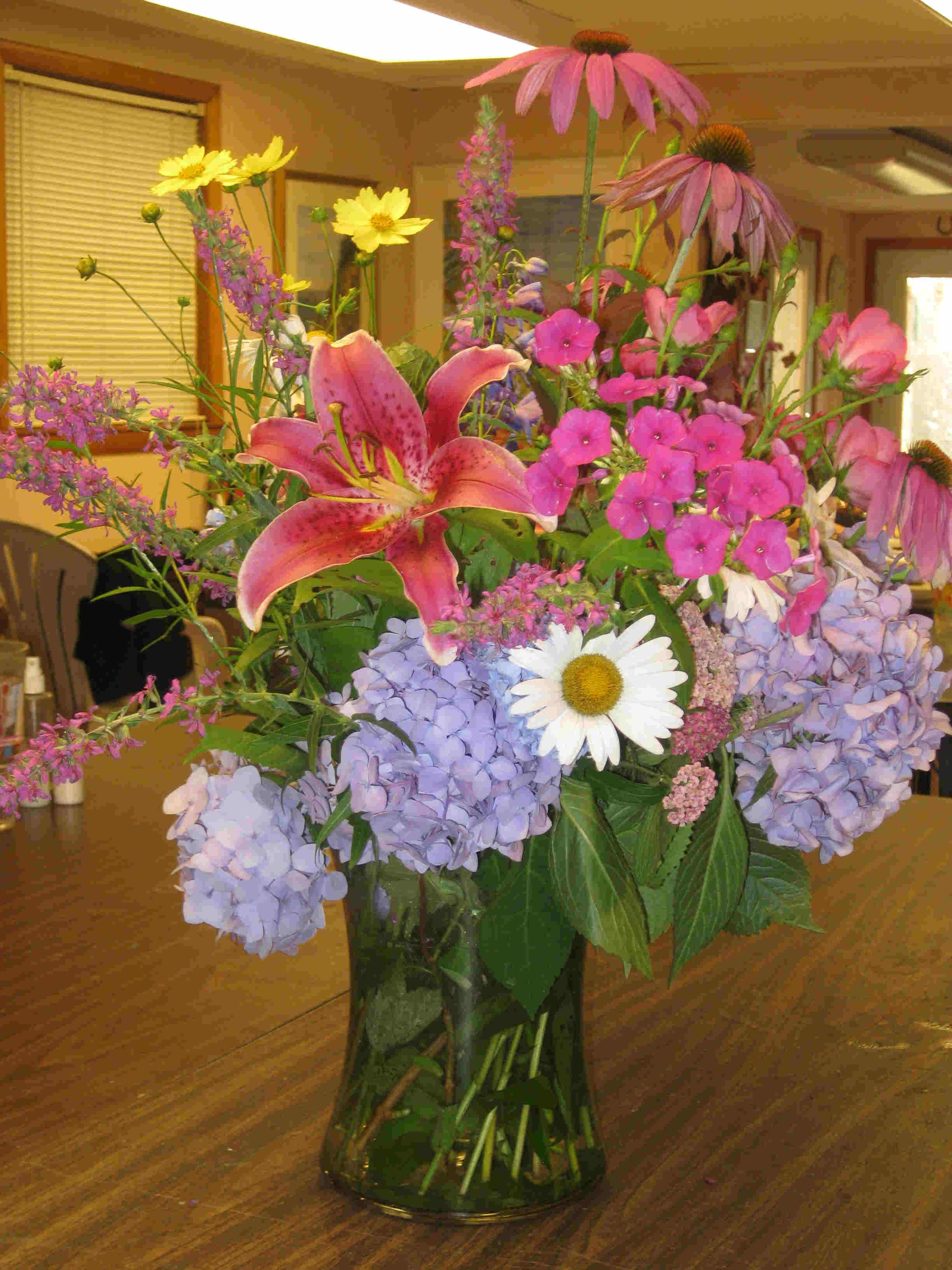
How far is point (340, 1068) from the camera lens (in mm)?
999

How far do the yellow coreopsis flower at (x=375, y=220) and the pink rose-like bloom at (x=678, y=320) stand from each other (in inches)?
5.2

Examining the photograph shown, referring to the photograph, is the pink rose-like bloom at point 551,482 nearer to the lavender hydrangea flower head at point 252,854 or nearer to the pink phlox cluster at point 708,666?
the pink phlox cluster at point 708,666

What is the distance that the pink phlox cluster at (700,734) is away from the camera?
2.29 ft

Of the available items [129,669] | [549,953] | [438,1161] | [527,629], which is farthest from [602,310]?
[129,669]

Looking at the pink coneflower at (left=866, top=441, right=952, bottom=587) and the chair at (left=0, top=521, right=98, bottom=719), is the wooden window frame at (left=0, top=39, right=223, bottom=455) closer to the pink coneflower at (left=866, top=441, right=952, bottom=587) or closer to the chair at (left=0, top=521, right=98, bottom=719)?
the chair at (left=0, top=521, right=98, bottom=719)

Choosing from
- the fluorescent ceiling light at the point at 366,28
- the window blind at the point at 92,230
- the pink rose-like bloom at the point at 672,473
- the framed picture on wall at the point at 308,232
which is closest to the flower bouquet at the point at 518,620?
the pink rose-like bloom at the point at 672,473

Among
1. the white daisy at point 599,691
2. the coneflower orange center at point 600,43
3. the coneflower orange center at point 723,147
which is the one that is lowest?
the white daisy at point 599,691

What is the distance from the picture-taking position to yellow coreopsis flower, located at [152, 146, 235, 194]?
0.73 meters

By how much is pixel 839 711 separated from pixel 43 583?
312 centimetres

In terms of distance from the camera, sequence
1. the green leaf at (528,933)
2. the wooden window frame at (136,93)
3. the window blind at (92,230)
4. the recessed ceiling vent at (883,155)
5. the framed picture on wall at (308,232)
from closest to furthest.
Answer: the green leaf at (528,933) < the wooden window frame at (136,93) < the window blind at (92,230) < the framed picture on wall at (308,232) < the recessed ceiling vent at (883,155)

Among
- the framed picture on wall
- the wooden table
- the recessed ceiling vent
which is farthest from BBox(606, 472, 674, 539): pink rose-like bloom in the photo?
the recessed ceiling vent

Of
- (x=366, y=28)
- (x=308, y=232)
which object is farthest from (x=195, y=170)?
(x=308, y=232)

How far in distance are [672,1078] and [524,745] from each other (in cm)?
40

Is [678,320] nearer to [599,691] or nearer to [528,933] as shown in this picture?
[599,691]
